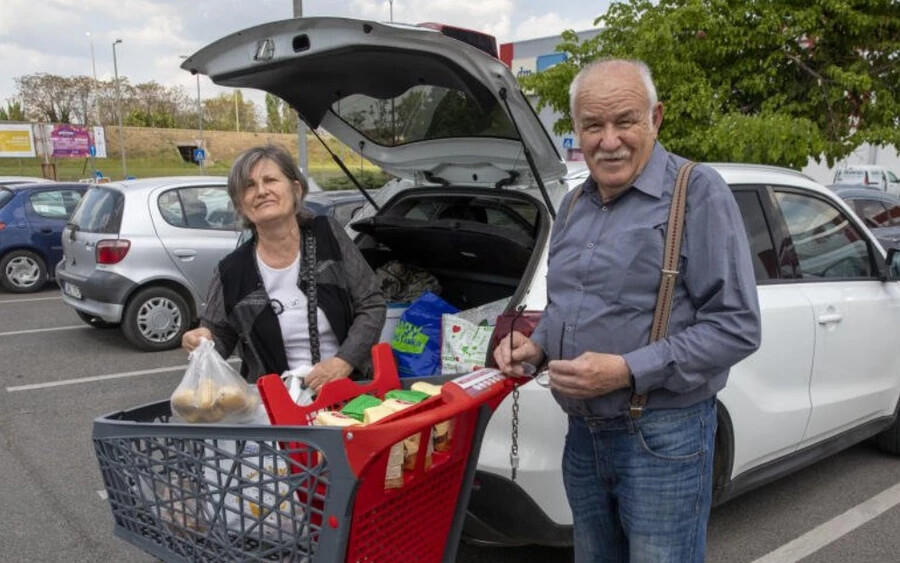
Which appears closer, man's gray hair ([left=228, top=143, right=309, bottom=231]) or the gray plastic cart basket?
the gray plastic cart basket

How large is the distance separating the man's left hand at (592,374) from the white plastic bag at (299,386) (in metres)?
0.86

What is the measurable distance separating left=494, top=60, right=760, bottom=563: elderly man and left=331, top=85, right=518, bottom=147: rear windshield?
1005 millimetres

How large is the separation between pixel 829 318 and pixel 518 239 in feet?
4.88

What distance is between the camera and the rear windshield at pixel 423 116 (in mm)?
2893

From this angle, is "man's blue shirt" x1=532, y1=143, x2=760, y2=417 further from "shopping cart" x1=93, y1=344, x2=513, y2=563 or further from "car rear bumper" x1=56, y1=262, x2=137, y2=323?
"car rear bumper" x1=56, y1=262, x2=137, y2=323

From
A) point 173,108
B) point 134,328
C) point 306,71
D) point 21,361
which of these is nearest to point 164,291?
point 134,328

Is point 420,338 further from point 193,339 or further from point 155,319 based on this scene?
point 155,319

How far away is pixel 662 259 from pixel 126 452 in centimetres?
138

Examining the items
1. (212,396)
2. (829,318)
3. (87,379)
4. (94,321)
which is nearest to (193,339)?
(212,396)

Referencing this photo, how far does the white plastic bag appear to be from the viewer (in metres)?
2.19

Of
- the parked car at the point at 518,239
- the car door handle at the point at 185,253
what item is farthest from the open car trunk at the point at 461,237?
the car door handle at the point at 185,253

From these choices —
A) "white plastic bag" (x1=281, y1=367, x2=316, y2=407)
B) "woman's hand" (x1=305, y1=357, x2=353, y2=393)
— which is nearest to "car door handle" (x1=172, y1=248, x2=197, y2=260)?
"woman's hand" (x1=305, y1=357, x2=353, y2=393)

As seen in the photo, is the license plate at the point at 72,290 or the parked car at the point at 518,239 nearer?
the parked car at the point at 518,239

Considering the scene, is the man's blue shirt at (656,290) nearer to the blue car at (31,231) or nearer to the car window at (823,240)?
the car window at (823,240)
